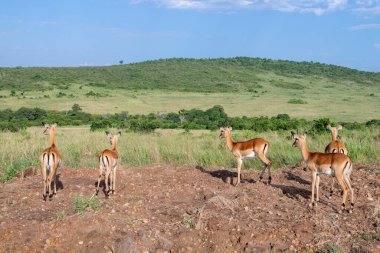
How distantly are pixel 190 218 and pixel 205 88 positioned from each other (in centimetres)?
7201

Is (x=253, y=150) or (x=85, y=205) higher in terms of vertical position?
(x=253, y=150)

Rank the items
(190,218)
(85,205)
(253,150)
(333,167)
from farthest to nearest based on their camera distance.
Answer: (253,150)
(333,167)
(85,205)
(190,218)

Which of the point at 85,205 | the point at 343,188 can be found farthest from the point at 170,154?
the point at 343,188

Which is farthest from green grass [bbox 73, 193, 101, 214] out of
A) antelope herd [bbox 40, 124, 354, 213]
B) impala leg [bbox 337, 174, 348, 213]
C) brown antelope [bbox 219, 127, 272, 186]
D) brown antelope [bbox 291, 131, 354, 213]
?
impala leg [bbox 337, 174, 348, 213]

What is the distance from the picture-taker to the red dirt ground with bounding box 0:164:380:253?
26.8 feet

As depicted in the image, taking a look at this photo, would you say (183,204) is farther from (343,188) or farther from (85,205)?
(343,188)

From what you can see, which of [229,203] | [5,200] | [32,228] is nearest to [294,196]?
[229,203]

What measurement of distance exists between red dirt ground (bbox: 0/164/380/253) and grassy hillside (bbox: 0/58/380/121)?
35862 millimetres

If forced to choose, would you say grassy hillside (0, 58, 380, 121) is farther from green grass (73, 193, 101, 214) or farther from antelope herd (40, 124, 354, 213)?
green grass (73, 193, 101, 214)

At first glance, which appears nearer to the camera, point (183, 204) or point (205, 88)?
point (183, 204)

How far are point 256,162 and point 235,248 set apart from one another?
24.3ft

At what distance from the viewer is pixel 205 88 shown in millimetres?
80688

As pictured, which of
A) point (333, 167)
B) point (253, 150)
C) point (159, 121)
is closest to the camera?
point (333, 167)

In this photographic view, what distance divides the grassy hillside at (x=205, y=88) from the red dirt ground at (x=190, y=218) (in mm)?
35862
